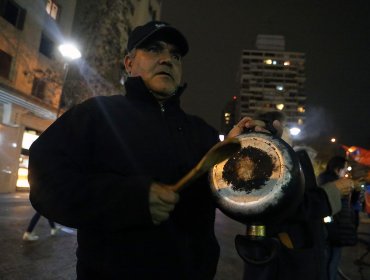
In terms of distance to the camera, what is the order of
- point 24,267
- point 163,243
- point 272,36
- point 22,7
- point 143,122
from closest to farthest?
point 163,243 < point 143,122 < point 24,267 < point 22,7 < point 272,36

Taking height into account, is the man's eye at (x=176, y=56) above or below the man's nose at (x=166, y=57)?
above

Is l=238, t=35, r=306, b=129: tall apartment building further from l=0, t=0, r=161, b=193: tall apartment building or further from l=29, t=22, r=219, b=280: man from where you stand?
l=29, t=22, r=219, b=280: man

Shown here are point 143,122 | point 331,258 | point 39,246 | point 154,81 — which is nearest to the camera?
point 143,122

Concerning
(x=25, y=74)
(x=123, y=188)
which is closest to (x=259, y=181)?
(x=123, y=188)

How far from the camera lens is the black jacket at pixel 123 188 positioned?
1.36m

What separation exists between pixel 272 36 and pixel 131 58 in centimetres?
14245

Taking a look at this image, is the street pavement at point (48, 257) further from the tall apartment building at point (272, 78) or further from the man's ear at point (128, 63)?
the tall apartment building at point (272, 78)

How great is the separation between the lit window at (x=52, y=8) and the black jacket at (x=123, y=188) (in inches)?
799

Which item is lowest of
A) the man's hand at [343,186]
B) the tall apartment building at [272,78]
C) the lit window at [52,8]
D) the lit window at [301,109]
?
the man's hand at [343,186]

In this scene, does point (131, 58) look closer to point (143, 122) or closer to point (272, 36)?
point (143, 122)

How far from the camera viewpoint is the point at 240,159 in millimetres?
1593

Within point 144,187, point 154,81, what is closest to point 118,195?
point 144,187

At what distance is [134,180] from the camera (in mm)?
1348

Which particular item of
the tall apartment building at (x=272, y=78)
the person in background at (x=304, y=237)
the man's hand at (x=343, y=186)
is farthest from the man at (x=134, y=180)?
the tall apartment building at (x=272, y=78)
